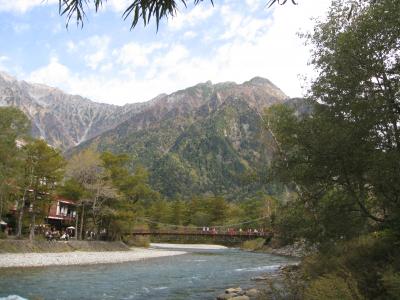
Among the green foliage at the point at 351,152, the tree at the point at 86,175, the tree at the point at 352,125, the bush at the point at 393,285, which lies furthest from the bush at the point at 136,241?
the bush at the point at 393,285

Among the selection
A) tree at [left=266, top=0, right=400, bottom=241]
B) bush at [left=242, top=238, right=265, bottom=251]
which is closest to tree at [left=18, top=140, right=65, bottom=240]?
tree at [left=266, top=0, right=400, bottom=241]

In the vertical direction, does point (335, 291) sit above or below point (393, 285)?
below

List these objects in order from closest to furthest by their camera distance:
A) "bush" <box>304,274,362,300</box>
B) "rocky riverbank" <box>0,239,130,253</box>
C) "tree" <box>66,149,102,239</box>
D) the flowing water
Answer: "bush" <box>304,274,362,300</box> < the flowing water < "rocky riverbank" <box>0,239,130,253</box> < "tree" <box>66,149,102,239</box>

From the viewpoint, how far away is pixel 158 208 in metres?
97.8

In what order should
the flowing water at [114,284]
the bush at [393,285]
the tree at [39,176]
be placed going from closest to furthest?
the bush at [393,285]
the flowing water at [114,284]
the tree at [39,176]

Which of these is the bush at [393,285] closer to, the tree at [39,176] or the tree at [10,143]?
the tree at [10,143]

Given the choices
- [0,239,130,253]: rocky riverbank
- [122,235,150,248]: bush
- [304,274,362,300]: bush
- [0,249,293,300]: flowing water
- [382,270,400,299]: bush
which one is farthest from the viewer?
[122,235,150,248]: bush

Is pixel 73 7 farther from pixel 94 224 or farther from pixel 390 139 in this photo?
pixel 94 224

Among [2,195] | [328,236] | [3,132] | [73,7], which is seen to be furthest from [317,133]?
Answer: [2,195]

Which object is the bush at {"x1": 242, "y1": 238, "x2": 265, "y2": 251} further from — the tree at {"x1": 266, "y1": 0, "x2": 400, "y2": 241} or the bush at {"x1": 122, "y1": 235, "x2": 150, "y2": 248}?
the tree at {"x1": 266, "y1": 0, "x2": 400, "y2": 241}

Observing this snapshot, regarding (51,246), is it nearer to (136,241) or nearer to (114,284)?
(114,284)

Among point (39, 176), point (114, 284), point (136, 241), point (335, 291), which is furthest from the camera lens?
point (136, 241)

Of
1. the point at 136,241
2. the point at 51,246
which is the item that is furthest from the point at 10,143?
the point at 136,241

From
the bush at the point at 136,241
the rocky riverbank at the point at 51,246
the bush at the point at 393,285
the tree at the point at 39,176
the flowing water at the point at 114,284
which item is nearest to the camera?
the bush at the point at 393,285
